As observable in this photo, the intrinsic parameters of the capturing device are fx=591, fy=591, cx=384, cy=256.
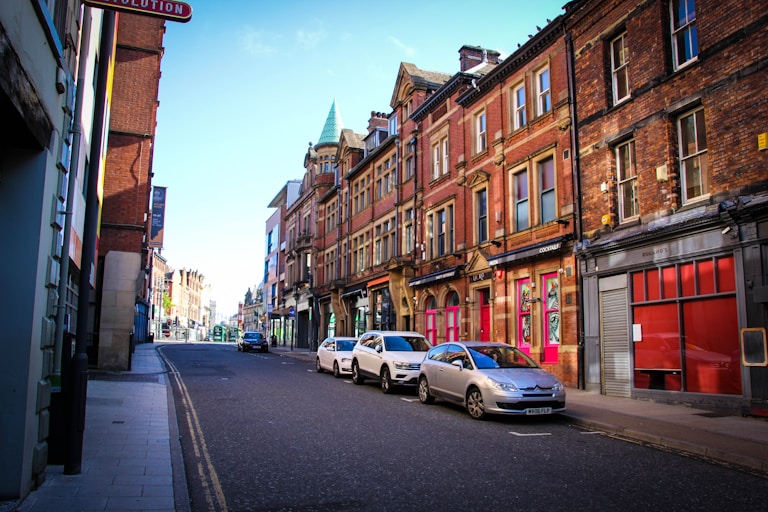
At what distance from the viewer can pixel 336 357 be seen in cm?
2175

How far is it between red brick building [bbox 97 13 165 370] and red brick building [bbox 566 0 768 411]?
52.8 ft

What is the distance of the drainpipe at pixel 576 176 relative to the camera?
1702 centimetres

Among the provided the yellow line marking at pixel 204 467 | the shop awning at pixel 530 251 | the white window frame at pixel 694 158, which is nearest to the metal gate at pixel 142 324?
the shop awning at pixel 530 251

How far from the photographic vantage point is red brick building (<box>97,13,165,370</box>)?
847 inches

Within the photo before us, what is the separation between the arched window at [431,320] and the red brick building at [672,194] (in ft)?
34.2

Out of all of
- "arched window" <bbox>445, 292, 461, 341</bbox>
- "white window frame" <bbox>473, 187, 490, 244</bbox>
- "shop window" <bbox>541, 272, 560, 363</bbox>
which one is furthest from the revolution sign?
"arched window" <bbox>445, 292, 461, 341</bbox>

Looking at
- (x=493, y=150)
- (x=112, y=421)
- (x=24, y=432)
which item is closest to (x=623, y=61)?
(x=493, y=150)

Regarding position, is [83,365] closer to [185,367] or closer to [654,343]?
[654,343]

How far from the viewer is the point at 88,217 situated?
6.86m

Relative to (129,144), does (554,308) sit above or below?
below

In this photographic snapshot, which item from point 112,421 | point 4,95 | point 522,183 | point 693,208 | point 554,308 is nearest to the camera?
point 4,95

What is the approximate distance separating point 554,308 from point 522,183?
4.79 m

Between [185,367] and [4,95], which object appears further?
[185,367]

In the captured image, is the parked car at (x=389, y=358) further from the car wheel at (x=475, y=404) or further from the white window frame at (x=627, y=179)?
the white window frame at (x=627, y=179)
